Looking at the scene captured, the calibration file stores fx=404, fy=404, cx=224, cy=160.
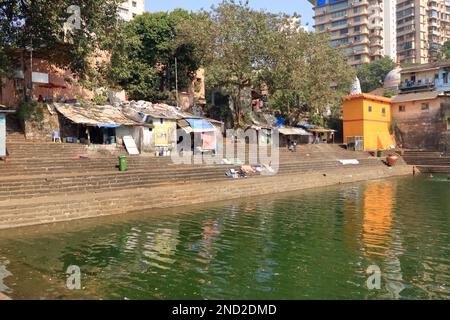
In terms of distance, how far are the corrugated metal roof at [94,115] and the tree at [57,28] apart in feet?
8.82

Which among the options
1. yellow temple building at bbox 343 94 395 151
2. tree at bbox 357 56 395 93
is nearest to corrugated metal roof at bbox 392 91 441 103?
yellow temple building at bbox 343 94 395 151

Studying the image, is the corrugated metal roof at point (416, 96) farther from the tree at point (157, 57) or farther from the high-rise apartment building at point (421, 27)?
the high-rise apartment building at point (421, 27)

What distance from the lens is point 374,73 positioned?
66812 millimetres

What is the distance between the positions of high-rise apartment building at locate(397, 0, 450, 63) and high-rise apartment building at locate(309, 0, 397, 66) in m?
3.74

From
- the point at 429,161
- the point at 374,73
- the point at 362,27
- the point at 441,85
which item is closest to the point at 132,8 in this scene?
the point at 374,73

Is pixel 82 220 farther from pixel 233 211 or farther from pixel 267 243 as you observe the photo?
pixel 267 243

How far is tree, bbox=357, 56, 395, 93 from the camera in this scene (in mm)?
66375

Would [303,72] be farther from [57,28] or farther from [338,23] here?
[338,23]

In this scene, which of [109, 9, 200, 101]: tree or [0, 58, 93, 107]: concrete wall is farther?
[109, 9, 200, 101]: tree

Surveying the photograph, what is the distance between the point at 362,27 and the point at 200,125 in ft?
226

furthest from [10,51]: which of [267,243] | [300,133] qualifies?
[300,133]

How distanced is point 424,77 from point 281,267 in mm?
44027

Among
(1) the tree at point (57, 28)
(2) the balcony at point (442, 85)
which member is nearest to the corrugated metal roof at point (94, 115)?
(1) the tree at point (57, 28)

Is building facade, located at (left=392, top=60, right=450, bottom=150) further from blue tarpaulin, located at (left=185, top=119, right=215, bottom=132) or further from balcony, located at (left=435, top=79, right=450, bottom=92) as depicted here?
blue tarpaulin, located at (left=185, top=119, right=215, bottom=132)
